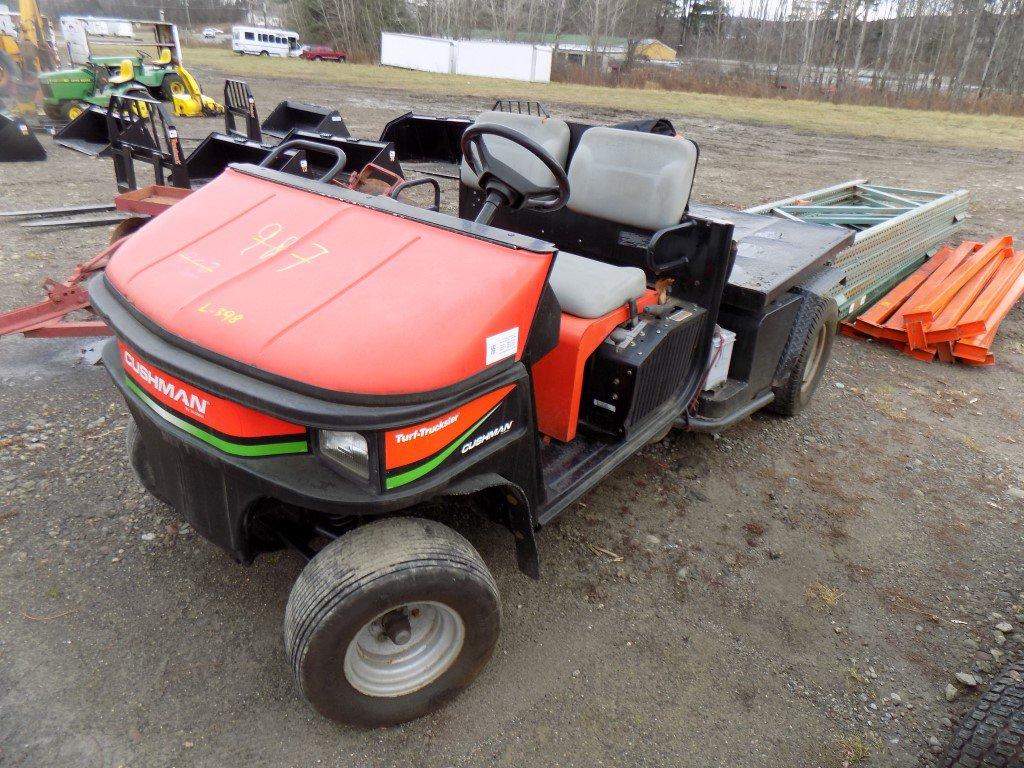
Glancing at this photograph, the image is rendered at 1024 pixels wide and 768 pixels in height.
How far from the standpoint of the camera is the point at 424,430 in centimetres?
183

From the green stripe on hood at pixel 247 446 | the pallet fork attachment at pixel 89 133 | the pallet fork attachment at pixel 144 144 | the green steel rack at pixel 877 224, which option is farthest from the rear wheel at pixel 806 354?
the pallet fork attachment at pixel 89 133

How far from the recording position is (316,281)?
77.2 inches

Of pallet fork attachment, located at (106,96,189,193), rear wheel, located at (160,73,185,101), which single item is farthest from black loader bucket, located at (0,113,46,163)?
rear wheel, located at (160,73,185,101)

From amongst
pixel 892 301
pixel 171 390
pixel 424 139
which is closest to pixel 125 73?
pixel 424 139

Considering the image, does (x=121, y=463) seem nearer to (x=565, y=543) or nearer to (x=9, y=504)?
(x=9, y=504)

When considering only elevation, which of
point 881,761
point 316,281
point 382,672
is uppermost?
point 316,281

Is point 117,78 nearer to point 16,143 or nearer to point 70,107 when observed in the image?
point 70,107

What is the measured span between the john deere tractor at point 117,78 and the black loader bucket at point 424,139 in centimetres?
625

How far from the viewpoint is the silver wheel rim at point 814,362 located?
418cm

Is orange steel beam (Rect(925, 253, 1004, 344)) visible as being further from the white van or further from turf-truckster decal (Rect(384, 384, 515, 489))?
the white van

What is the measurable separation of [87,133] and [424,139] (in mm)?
4007

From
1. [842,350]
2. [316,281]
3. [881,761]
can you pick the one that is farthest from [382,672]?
[842,350]

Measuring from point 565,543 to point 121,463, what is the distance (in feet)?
6.70

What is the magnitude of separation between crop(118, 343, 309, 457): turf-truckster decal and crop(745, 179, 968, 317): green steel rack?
390cm
